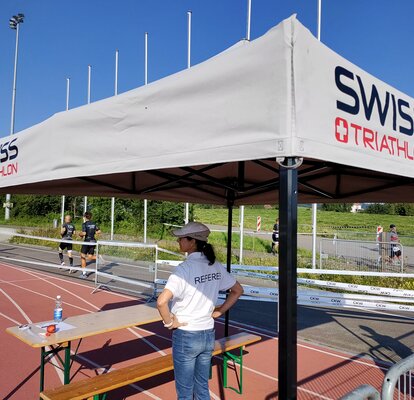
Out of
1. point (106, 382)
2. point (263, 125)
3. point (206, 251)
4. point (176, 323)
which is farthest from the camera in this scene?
point (106, 382)

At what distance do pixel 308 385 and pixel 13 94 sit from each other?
34381mm

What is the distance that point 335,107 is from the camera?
75.8 inches

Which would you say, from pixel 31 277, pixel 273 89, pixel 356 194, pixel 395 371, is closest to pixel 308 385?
pixel 356 194

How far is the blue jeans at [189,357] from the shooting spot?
113 inches

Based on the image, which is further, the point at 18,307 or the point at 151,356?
the point at 18,307

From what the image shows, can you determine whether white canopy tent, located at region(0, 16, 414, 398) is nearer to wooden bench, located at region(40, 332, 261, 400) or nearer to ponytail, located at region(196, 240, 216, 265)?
ponytail, located at region(196, 240, 216, 265)

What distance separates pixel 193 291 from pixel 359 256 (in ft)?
37.2

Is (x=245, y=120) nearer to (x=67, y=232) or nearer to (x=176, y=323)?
(x=176, y=323)

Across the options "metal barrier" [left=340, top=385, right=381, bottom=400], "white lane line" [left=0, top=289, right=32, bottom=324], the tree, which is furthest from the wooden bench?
the tree

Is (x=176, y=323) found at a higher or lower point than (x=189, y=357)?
higher

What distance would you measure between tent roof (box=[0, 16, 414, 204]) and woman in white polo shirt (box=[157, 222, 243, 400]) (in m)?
0.91

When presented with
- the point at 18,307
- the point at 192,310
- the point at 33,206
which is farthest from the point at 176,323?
the point at 33,206

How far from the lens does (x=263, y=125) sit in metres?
1.80

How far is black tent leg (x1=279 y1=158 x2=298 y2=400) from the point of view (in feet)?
5.91
